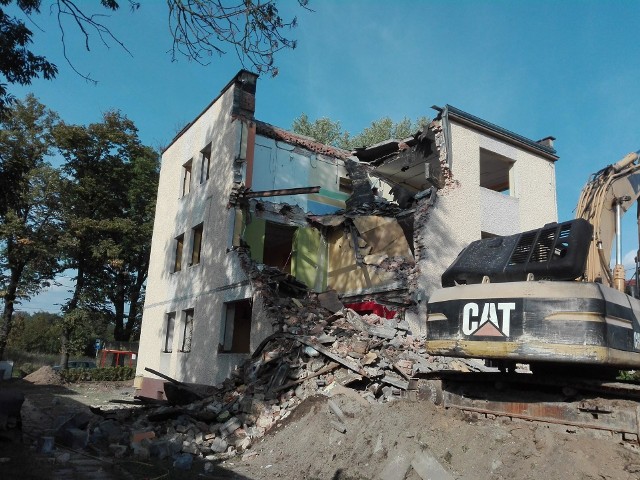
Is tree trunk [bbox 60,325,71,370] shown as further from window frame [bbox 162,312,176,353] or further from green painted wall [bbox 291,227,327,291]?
green painted wall [bbox 291,227,327,291]

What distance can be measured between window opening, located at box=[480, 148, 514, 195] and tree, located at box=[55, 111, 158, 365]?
20.6 metres

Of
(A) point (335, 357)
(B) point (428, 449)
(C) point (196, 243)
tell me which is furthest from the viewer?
(C) point (196, 243)

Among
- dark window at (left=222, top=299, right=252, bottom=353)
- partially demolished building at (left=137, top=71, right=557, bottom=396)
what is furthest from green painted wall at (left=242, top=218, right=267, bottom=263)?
dark window at (left=222, top=299, right=252, bottom=353)

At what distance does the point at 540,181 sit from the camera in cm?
1766

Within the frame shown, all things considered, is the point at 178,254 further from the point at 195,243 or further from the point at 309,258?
the point at 309,258

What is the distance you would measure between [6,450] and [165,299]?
40.7 feet

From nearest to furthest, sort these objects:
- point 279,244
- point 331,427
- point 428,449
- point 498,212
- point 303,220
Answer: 1. point 428,449
2. point 331,427
3. point 498,212
4. point 303,220
5. point 279,244

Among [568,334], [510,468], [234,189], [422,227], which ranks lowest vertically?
[510,468]

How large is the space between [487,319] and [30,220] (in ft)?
102

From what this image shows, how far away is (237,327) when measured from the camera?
16125mm

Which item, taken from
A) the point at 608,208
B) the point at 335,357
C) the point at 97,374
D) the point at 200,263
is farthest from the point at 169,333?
the point at 608,208

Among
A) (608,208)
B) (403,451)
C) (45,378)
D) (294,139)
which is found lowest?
(45,378)

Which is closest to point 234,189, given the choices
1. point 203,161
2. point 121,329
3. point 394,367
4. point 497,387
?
point 203,161

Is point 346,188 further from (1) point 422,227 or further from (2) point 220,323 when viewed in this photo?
(2) point 220,323
